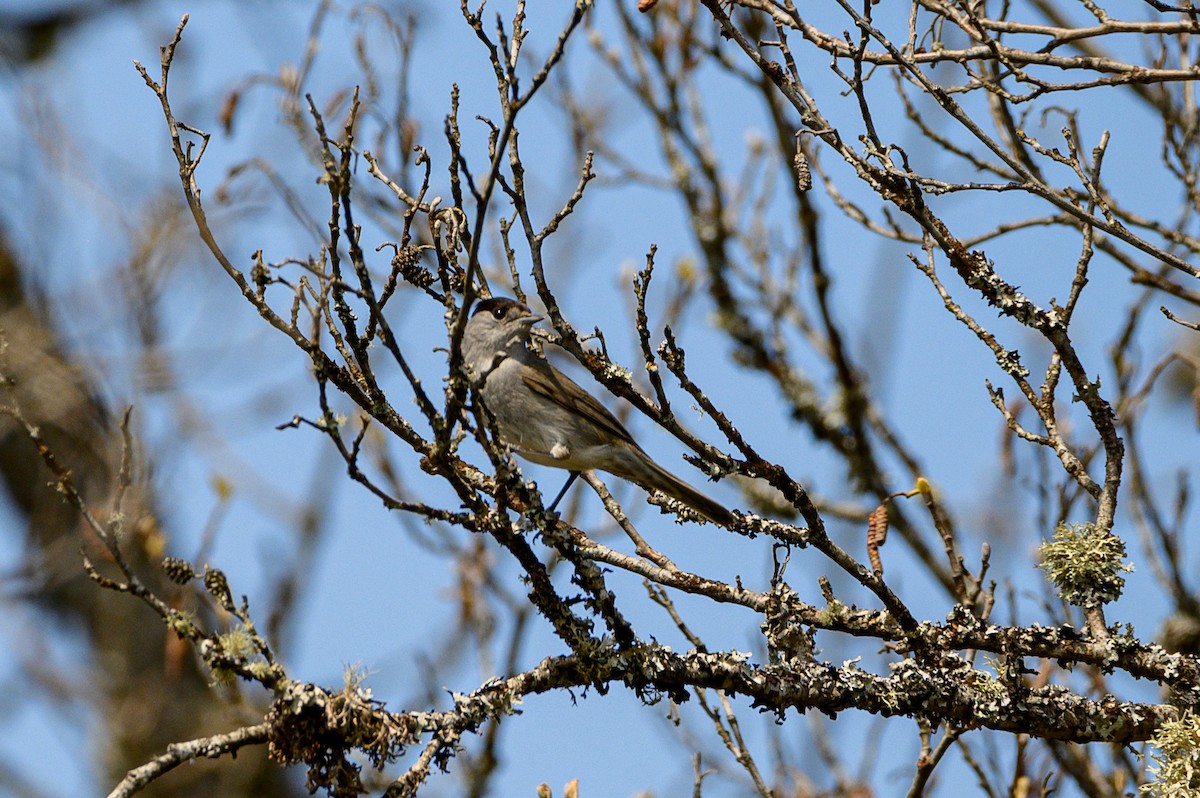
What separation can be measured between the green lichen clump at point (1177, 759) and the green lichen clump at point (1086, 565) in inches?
15.1

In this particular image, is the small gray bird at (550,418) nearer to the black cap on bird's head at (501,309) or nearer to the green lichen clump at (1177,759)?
the black cap on bird's head at (501,309)

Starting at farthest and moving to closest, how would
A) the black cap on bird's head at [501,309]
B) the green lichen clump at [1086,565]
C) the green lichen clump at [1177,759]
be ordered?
the black cap on bird's head at [501,309] → the green lichen clump at [1086,565] → the green lichen clump at [1177,759]

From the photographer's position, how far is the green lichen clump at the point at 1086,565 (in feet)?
10.9

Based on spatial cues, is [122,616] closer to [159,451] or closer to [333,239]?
[159,451]

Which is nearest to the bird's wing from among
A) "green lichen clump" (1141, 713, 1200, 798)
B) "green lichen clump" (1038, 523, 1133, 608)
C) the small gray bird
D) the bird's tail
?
the small gray bird

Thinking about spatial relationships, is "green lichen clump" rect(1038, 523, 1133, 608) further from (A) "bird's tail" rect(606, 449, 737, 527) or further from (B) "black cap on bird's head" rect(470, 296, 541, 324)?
(B) "black cap on bird's head" rect(470, 296, 541, 324)

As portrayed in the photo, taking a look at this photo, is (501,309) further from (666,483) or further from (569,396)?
(666,483)

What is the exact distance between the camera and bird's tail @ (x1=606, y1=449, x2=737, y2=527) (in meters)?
3.79

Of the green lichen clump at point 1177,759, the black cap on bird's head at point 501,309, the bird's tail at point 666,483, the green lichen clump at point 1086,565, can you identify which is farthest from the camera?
the black cap on bird's head at point 501,309

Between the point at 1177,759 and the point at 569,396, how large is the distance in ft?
8.87

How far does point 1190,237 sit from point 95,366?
16.8 ft

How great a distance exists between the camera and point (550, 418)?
4.96 metres

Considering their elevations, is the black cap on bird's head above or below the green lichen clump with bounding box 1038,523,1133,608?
above

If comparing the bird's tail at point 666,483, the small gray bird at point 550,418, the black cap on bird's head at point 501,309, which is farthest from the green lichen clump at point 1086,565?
the black cap on bird's head at point 501,309
